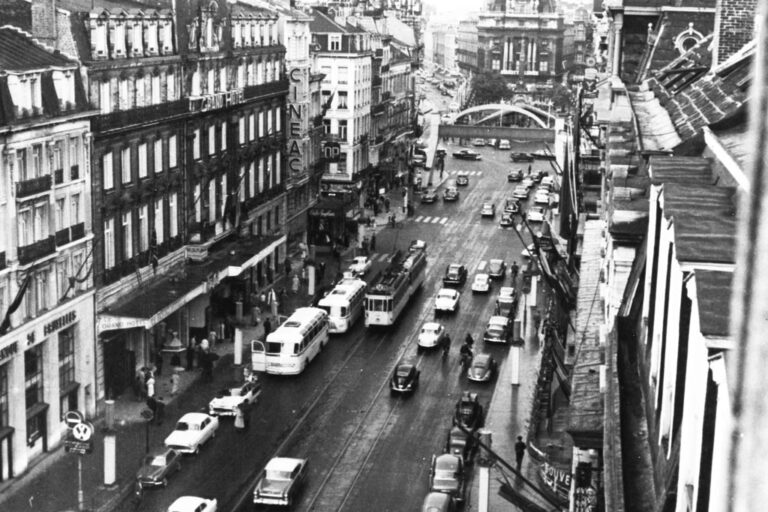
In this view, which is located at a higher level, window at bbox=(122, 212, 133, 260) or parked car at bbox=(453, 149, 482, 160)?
window at bbox=(122, 212, 133, 260)

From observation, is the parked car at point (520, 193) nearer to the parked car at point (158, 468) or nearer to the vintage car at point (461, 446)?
the vintage car at point (461, 446)

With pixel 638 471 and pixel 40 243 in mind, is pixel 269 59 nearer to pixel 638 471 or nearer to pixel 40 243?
pixel 40 243

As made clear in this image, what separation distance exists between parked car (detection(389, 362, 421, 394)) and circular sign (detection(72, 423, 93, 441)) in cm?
2089

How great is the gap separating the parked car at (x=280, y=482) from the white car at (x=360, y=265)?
4101cm

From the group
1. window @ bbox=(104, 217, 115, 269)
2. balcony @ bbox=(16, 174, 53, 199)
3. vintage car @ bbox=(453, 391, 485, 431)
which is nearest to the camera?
balcony @ bbox=(16, 174, 53, 199)

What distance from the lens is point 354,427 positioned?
182 feet

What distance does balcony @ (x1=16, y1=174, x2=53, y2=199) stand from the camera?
4803 centimetres

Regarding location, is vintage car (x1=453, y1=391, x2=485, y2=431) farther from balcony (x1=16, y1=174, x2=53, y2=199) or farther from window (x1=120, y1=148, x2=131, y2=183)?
balcony (x1=16, y1=174, x2=53, y2=199)

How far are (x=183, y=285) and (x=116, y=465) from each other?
18.3 m

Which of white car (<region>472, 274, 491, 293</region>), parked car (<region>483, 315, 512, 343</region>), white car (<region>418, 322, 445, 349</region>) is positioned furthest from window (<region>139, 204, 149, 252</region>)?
white car (<region>472, 274, 491, 293</region>)

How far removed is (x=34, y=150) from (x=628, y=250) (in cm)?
3077

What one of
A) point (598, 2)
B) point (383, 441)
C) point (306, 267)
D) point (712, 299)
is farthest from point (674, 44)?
point (306, 267)

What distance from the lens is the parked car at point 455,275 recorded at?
291ft

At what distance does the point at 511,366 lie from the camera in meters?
64.2
